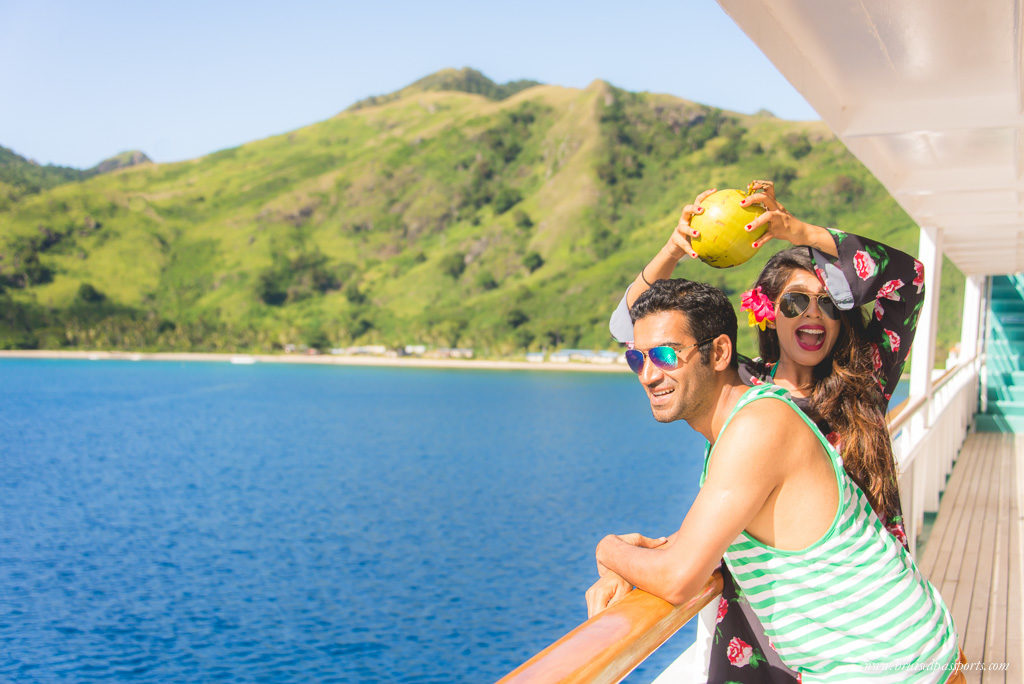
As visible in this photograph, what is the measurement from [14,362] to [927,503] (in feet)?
319

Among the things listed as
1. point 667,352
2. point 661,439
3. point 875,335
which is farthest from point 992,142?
point 661,439

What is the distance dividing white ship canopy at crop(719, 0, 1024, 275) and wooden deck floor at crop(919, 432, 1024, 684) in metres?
1.70

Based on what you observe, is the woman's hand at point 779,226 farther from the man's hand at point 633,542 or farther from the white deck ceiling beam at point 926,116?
the white deck ceiling beam at point 926,116

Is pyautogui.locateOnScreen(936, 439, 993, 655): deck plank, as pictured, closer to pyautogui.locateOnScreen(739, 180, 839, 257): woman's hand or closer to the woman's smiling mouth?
the woman's smiling mouth

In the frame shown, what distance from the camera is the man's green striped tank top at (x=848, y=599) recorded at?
111 cm

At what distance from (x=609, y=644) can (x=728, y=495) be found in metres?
0.24

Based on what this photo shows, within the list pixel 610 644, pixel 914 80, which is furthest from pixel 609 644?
pixel 914 80

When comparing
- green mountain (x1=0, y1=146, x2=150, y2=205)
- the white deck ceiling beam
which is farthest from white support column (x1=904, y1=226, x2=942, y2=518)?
green mountain (x1=0, y1=146, x2=150, y2=205)

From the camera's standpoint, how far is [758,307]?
1.72 metres

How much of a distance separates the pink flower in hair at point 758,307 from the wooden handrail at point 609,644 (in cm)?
70

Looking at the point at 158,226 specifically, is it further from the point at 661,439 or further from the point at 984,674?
the point at 984,674

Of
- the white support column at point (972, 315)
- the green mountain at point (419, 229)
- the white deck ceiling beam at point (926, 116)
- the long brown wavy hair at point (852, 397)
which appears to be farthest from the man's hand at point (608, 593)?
the green mountain at point (419, 229)

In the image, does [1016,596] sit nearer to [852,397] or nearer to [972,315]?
[852,397]

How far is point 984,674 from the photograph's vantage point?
2.72 metres
